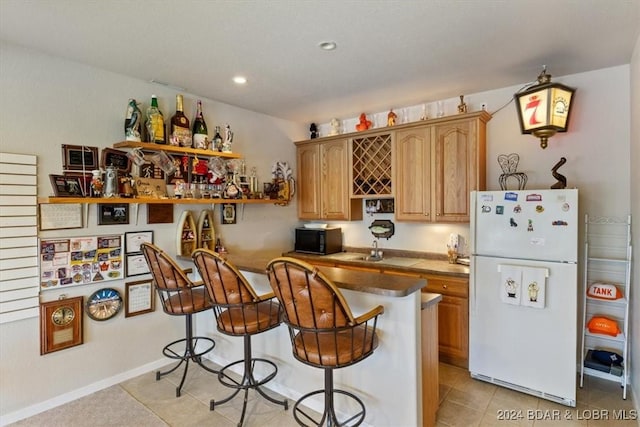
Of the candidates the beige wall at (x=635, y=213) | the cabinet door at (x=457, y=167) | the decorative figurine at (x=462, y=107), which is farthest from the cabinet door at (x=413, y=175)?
the beige wall at (x=635, y=213)

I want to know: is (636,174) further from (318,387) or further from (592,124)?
(318,387)

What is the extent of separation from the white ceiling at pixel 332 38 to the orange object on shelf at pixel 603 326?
2067 millimetres

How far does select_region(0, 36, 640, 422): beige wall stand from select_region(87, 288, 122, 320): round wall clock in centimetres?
6

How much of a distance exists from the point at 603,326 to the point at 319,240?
9.13 ft

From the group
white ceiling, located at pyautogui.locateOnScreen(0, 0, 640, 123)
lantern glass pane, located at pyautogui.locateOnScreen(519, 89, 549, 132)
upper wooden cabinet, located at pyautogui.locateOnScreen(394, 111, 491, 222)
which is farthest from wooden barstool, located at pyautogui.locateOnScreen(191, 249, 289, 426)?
lantern glass pane, located at pyautogui.locateOnScreen(519, 89, 549, 132)

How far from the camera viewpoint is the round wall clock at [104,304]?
8.91 ft

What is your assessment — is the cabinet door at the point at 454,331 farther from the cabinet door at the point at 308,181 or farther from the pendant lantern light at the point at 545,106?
the cabinet door at the point at 308,181

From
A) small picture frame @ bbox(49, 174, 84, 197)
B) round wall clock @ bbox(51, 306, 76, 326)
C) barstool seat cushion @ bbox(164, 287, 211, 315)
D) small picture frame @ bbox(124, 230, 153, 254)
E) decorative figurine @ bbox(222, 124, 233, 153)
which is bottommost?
round wall clock @ bbox(51, 306, 76, 326)

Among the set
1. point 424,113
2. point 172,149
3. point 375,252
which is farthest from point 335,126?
point 172,149

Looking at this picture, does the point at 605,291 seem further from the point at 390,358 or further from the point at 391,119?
the point at 391,119

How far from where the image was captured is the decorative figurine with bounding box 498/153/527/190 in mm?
3178

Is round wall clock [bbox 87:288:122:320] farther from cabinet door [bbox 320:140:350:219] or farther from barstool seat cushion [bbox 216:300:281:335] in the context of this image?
cabinet door [bbox 320:140:350:219]

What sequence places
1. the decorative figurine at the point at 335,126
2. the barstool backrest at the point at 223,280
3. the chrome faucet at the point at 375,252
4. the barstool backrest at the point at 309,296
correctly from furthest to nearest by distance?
the decorative figurine at the point at 335,126
the chrome faucet at the point at 375,252
the barstool backrest at the point at 223,280
the barstool backrest at the point at 309,296

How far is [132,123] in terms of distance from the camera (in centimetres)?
283
